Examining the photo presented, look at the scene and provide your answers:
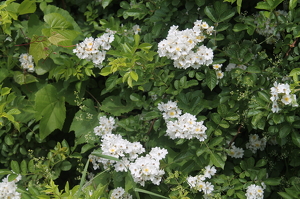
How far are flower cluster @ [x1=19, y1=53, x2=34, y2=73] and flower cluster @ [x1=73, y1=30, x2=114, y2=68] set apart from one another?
1.82 feet

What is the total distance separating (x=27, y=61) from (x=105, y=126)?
934 millimetres

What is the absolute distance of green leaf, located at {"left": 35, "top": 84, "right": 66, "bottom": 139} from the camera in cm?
257

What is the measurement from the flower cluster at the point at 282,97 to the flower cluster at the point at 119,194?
1.03 metres

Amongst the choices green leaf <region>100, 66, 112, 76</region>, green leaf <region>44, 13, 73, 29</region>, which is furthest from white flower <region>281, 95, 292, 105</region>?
green leaf <region>44, 13, 73, 29</region>

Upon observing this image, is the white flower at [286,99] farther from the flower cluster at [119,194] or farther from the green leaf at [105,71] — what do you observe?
the flower cluster at [119,194]

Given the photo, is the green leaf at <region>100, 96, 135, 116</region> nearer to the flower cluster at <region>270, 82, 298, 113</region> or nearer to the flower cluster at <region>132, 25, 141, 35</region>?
the flower cluster at <region>132, 25, 141, 35</region>

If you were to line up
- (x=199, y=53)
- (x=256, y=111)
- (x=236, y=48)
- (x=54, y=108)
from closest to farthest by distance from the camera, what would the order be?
(x=256, y=111) → (x=199, y=53) → (x=236, y=48) → (x=54, y=108)

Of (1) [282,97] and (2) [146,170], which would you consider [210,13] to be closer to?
(1) [282,97]

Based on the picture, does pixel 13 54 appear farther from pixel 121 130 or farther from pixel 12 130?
pixel 121 130

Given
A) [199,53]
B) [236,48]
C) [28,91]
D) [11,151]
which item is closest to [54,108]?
[28,91]

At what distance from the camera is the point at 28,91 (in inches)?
109

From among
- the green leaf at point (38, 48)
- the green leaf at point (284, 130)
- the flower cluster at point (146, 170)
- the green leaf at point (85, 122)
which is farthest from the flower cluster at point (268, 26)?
the green leaf at point (38, 48)

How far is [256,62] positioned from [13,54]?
187 centimetres

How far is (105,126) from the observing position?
226 cm
